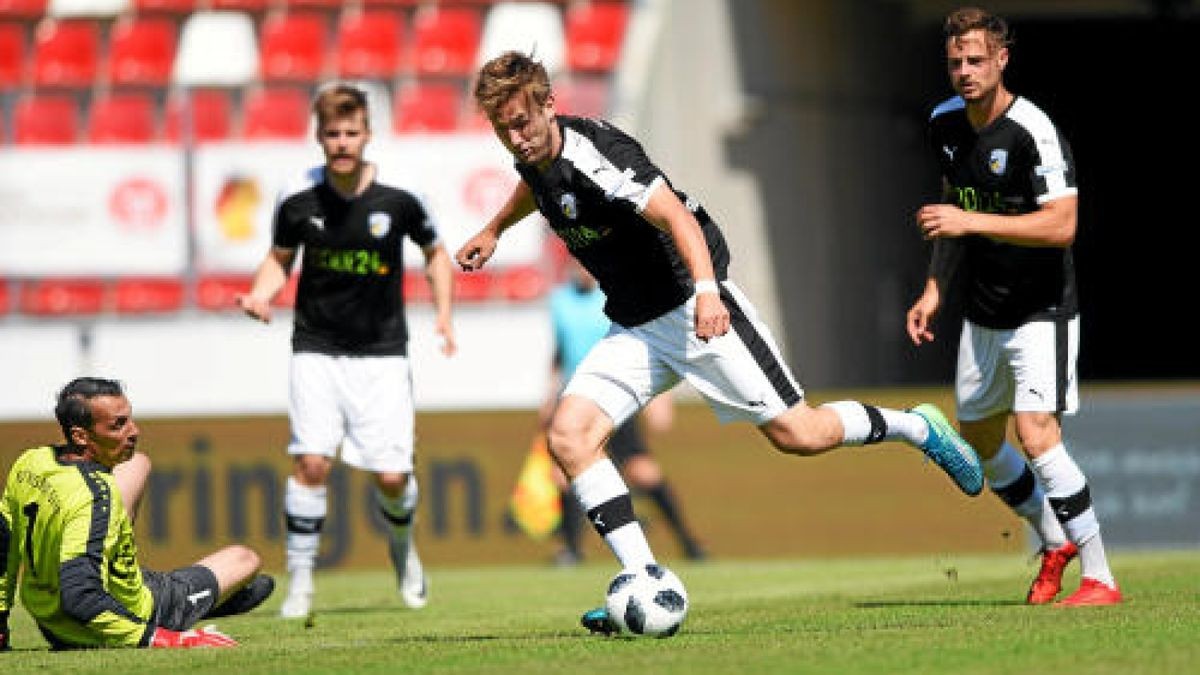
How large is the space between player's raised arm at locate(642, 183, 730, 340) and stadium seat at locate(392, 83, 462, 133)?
475 inches

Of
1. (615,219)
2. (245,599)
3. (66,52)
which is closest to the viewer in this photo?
(615,219)

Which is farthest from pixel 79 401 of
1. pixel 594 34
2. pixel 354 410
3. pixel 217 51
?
pixel 217 51

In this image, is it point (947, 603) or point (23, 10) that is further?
point (23, 10)

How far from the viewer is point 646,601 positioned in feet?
29.0

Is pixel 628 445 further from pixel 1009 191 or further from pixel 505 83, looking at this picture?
pixel 505 83

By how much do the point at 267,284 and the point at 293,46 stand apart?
10294 millimetres

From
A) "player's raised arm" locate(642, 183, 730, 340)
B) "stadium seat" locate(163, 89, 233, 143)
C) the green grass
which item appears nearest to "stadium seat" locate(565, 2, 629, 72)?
"stadium seat" locate(163, 89, 233, 143)

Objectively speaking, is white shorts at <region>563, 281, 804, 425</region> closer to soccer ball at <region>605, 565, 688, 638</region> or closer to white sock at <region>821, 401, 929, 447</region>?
white sock at <region>821, 401, 929, 447</region>

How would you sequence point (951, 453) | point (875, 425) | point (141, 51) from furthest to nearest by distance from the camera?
point (141, 51), point (951, 453), point (875, 425)

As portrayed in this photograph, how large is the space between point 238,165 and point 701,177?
144 inches

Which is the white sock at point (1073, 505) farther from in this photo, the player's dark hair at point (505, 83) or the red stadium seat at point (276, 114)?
the red stadium seat at point (276, 114)

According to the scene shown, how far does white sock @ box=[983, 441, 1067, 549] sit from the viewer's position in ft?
34.8

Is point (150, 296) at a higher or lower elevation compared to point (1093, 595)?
lower

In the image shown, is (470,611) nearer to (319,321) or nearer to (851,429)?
→ (319,321)
